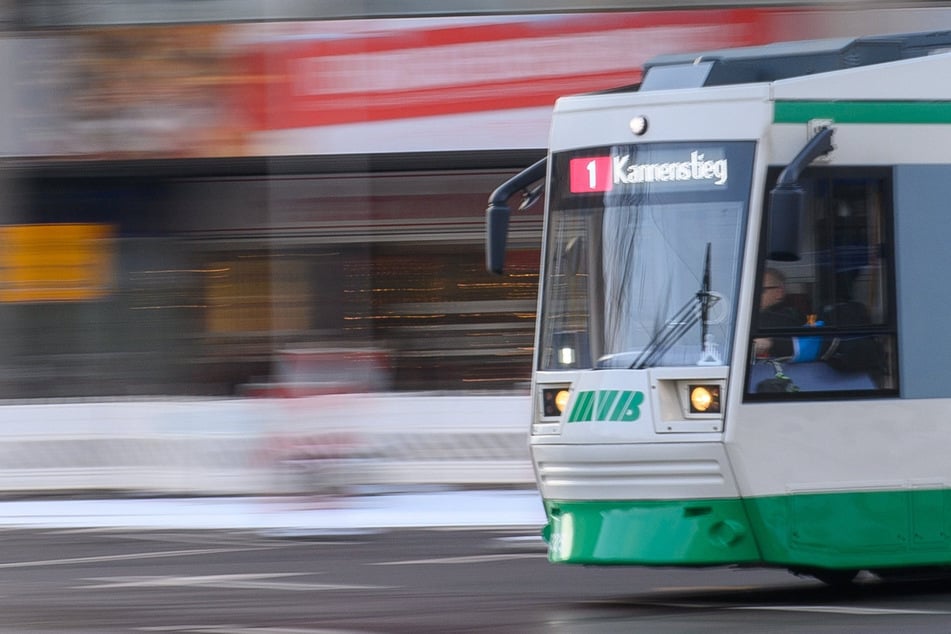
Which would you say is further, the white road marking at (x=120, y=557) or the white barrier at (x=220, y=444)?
the white barrier at (x=220, y=444)

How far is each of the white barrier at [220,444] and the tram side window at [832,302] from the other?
24.2 ft

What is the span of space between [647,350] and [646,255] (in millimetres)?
446

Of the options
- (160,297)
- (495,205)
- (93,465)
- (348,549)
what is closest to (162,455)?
(93,465)

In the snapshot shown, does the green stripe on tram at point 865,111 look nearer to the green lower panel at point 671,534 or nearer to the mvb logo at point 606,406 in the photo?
the mvb logo at point 606,406

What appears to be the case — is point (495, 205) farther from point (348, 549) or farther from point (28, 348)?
point (28, 348)

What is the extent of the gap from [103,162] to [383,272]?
10.1 feet

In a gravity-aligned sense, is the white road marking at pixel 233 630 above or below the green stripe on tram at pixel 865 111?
below

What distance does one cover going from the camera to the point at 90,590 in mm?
10227

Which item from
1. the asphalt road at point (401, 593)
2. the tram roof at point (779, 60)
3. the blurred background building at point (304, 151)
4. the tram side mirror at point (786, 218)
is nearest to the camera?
the tram side mirror at point (786, 218)

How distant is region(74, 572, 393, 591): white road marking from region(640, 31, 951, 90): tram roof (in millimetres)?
3272

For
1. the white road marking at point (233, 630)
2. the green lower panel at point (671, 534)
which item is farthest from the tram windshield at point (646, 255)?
the white road marking at point (233, 630)

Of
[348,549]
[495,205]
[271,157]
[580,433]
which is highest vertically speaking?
[271,157]

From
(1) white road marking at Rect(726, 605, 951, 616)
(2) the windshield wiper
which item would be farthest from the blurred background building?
(2) the windshield wiper

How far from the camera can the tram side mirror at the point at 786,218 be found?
313 inches
